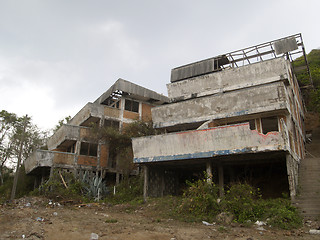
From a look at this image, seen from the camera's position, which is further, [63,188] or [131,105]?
[131,105]

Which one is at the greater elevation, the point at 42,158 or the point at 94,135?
the point at 94,135

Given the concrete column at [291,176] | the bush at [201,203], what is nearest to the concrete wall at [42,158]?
the bush at [201,203]

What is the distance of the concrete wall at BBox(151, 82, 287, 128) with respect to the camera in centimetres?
1559

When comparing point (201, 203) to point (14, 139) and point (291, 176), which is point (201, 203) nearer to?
point (291, 176)

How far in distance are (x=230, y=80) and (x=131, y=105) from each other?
373 inches

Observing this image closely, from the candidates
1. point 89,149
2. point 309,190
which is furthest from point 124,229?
point 89,149

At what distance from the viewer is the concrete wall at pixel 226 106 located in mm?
15594

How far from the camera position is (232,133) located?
14.0 meters

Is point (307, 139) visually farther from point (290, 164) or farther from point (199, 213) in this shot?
point (199, 213)

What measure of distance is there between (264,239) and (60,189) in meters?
13.2

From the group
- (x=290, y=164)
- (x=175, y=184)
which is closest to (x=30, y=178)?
(x=175, y=184)

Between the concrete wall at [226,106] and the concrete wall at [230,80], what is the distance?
2498 millimetres

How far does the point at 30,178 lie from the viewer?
92.1ft

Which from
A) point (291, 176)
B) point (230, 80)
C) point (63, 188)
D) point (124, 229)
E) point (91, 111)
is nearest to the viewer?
point (124, 229)
